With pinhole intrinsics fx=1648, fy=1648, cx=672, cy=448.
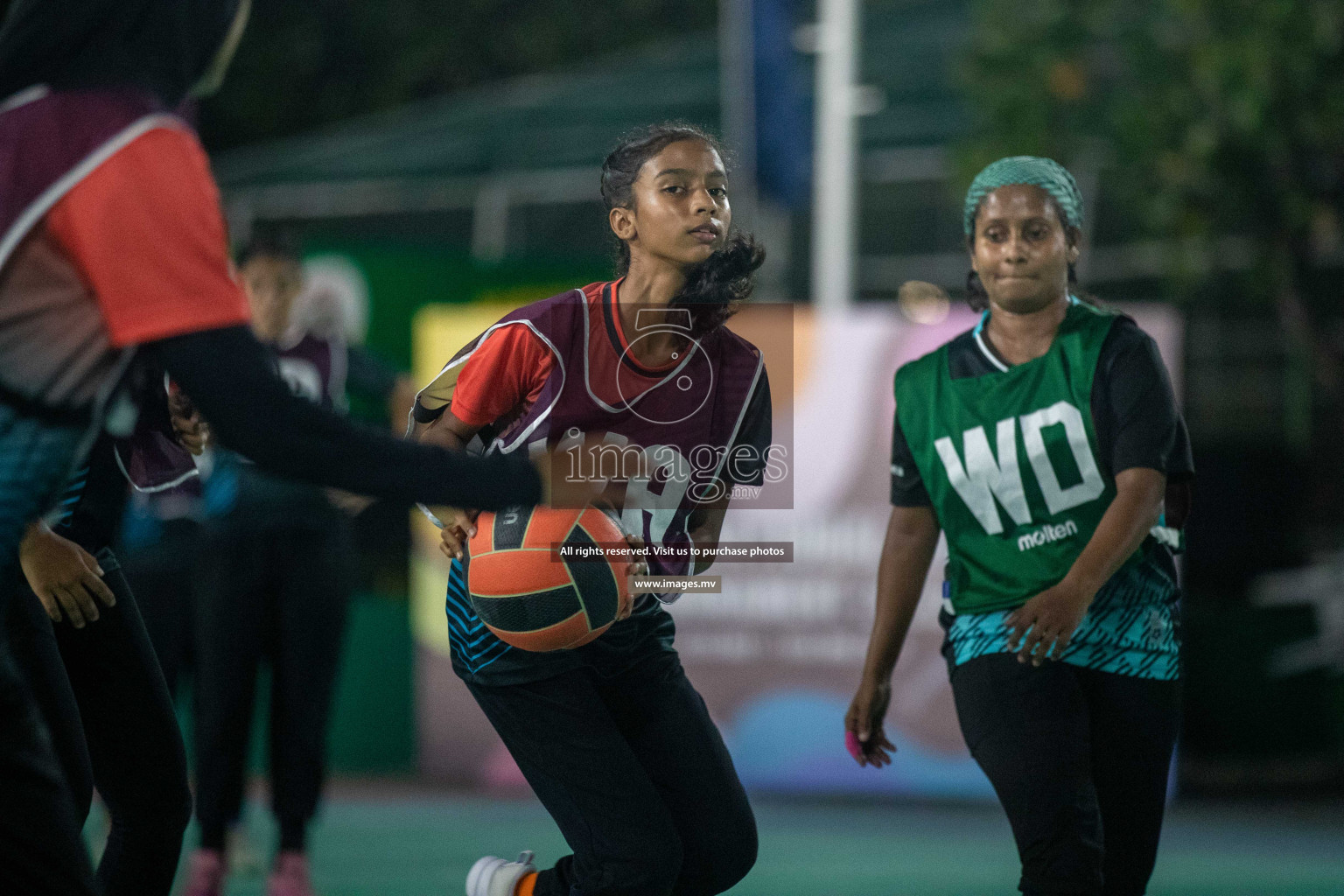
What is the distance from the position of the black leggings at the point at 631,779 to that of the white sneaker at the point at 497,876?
7 cm

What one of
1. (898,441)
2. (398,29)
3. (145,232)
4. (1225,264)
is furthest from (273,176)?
(145,232)

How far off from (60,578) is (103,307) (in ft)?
4.14

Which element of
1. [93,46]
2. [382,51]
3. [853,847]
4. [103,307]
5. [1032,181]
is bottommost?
[853,847]

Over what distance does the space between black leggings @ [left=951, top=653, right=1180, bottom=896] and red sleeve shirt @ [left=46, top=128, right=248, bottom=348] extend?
6.44 feet

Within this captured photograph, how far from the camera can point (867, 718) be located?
379cm

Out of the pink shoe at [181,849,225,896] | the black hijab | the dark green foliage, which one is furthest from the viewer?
the dark green foliage

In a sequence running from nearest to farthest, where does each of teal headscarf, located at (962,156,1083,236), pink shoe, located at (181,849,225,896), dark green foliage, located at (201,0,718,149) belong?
1. teal headscarf, located at (962,156,1083,236)
2. pink shoe, located at (181,849,225,896)
3. dark green foliage, located at (201,0,718,149)

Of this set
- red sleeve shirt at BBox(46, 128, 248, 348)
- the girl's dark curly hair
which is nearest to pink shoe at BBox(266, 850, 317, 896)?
the girl's dark curly hair

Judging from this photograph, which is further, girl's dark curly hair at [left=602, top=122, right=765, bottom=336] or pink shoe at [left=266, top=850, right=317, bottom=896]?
pink shoe at [left=266, top=850, right=317, bottom=896]

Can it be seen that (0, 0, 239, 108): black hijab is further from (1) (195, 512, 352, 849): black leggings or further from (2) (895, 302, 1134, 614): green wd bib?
(1) (195, 512, 352, 849): black leggings

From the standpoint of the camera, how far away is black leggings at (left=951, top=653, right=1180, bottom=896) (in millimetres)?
3352

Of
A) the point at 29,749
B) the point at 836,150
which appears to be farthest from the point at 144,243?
the point at 836,150

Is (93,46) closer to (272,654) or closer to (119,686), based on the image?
(119,686)

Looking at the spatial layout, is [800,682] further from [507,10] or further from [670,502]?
[507,10]
